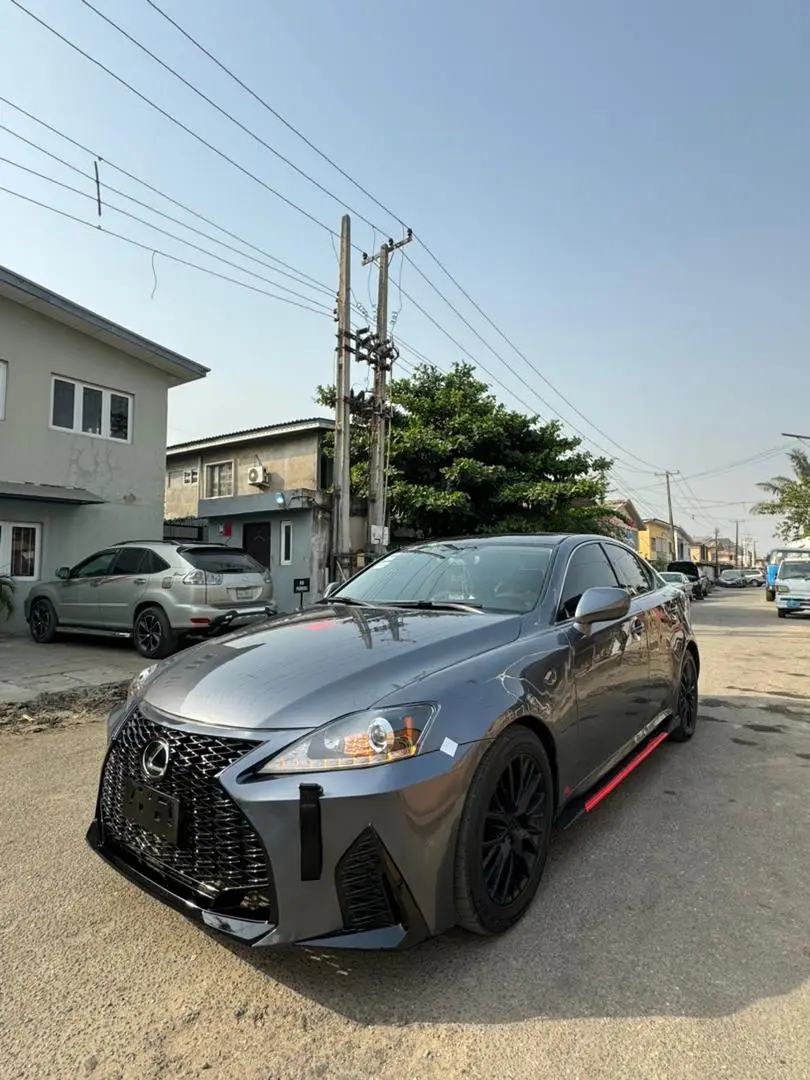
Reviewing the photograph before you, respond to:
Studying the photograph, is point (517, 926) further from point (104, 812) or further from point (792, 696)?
point (792, 696)

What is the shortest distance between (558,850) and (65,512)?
441 inches

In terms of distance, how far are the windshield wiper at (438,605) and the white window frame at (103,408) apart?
1020 centimetres

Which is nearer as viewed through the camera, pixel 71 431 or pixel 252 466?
pixel 71 431

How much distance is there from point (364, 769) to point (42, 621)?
31.9 feet

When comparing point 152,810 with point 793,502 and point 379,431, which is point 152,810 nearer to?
point 379,431

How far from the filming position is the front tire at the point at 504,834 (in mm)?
2186

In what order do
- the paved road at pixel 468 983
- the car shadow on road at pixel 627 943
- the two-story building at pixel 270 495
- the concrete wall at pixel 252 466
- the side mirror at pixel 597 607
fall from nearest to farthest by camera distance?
1. the paved road at pixel 468 983
2. the car shadow on road at pixel 627 943
3. the side mirror at pixel 597 607
4. the two-story building at pixel 270 495
5. the concrete wall at pixel 252 466

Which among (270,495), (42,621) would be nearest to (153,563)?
(42,621)

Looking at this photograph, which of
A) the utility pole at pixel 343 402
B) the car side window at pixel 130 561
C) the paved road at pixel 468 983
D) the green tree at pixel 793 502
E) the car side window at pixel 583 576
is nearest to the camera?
the paved road at pixel 468 983

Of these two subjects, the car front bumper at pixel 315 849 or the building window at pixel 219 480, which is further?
the building window at pixel 219 480

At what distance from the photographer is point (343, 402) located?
485 inches

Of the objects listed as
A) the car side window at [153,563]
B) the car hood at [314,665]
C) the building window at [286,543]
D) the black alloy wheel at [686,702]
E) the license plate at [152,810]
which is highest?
the building window at [286,543]

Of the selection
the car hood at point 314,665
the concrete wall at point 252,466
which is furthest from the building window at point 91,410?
the car hood at point 314,665

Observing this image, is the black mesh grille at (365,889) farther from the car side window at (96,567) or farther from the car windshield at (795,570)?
the car windshield at (795,570)
